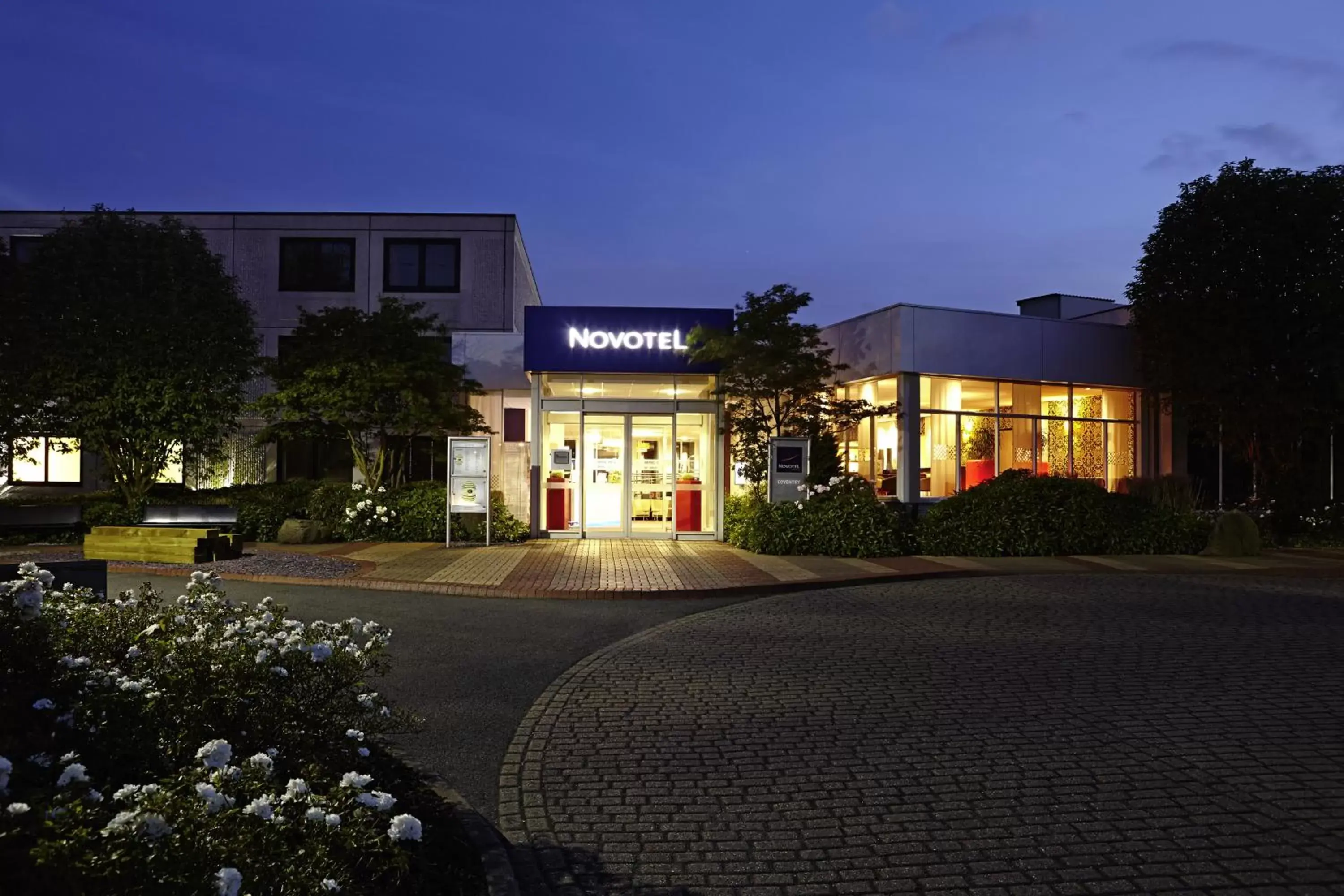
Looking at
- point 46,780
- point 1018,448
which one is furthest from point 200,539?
point 1018,448

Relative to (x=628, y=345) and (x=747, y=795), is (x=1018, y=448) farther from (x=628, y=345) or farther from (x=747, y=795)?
(x=747, y=795)

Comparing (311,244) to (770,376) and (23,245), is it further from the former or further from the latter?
(770,376)

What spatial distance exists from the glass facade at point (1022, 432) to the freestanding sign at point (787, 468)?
4.79 metres

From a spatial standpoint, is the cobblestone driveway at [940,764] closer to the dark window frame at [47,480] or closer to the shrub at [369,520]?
the shrub at [369,520]

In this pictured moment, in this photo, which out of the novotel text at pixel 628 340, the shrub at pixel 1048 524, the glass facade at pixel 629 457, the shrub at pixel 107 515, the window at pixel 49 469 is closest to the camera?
the shrub at pixel 1048 524

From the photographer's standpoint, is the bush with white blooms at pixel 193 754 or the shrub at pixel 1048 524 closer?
the bush with white blooms at pixel 193 754

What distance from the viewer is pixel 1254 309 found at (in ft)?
73.2

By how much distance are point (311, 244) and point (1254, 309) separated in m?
25.3

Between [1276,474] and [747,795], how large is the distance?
77.2 ft

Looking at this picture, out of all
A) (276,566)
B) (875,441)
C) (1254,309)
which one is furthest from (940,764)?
(1254,309)

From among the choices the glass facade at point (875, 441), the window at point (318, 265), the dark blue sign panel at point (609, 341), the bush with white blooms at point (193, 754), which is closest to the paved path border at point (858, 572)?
the dark blue sign panel at point (609, 341)

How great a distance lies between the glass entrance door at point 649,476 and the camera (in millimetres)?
21484

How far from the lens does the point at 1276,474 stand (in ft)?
78.5

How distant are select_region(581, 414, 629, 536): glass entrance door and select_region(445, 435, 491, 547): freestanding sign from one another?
2473 mm
